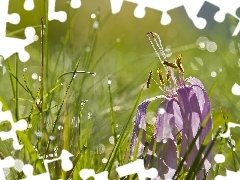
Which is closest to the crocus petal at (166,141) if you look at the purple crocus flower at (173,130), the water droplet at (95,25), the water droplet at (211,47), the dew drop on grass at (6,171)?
the purple crocus flower at (173,130)

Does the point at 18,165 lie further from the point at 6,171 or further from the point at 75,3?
the point at 75,3

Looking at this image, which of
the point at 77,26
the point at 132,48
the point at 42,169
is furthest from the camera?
the point at 77,26

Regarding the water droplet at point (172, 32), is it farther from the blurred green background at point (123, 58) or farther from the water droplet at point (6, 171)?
the water droplet at point (6, 171)

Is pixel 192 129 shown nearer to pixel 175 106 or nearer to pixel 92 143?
pixel 175 106

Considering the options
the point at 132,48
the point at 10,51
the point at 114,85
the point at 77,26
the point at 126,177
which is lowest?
the point at 126,177

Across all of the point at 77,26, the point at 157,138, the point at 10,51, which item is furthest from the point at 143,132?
the point at 77,26
